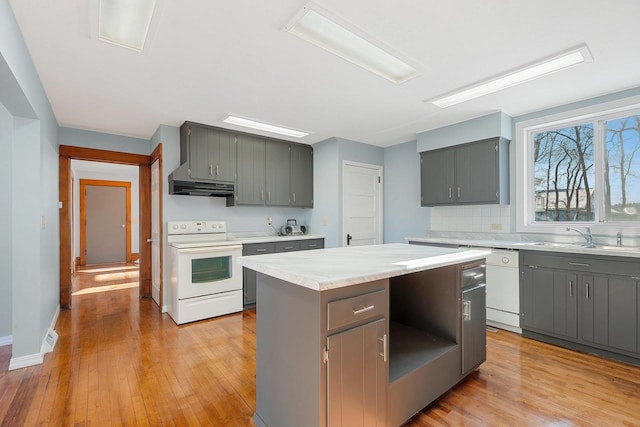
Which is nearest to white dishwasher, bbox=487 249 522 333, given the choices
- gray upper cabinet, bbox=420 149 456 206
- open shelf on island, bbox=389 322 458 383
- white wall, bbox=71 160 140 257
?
gray upper cabinet, bbox=420 149 456 206

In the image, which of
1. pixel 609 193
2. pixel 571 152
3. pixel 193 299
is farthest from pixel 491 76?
pixel 193 299

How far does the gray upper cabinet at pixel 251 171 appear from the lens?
4379 millimetres

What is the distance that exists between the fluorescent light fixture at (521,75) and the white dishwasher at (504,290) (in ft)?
5.44

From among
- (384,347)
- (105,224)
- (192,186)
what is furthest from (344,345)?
(105,224)

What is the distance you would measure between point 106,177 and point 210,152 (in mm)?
5591

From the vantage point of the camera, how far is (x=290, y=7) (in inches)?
69.7

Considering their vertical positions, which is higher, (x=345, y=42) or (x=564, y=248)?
(x=345, y=42)

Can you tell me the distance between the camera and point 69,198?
13.8 ft

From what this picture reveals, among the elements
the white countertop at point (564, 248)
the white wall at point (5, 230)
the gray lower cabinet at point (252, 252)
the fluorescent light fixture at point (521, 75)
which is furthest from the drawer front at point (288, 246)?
the white wall at point (5, 230)

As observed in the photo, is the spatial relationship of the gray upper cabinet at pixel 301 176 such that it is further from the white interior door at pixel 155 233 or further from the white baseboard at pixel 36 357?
the white baseboard at pixel 36 357

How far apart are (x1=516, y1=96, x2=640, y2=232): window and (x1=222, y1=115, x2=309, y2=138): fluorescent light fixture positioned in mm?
2898

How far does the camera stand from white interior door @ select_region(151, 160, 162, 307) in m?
4.15

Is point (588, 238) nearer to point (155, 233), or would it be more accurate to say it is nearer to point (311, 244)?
point (311, 244)

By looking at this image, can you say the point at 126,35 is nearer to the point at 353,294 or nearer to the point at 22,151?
the point at 22,151
